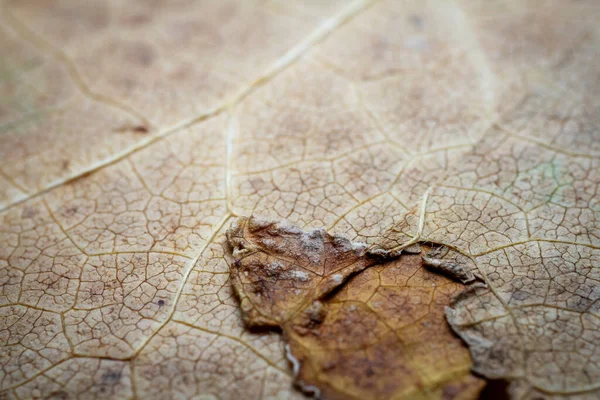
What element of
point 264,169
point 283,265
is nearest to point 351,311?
point 283,265

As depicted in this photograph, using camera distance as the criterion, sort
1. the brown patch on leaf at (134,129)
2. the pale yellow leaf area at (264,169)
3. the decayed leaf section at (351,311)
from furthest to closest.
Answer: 1. the brown patch on leaf at (134,129)
2. the pale yellow leaf area at (264,169)
3. the decayed leaf section at (351,311)

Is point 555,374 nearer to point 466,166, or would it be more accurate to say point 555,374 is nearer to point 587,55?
point 466,166

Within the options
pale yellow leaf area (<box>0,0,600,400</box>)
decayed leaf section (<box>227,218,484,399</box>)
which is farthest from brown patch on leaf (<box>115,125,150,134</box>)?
decayed leaf section (<box>227,218,484,399</box>)

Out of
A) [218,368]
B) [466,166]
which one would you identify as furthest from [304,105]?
[218,368]

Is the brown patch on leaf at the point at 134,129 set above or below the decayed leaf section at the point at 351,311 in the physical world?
above

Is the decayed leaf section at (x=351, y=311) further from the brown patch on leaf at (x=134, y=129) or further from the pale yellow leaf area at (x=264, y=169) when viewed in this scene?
the brown patch on leaf at (x=134, y=129)

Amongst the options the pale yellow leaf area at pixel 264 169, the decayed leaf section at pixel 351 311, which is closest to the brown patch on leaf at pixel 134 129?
the pale yellow leaf area at pixel 264 169
